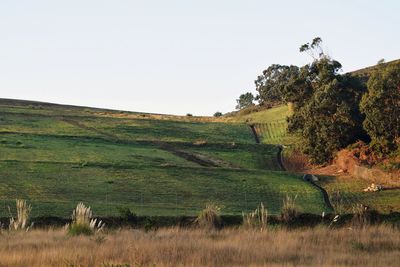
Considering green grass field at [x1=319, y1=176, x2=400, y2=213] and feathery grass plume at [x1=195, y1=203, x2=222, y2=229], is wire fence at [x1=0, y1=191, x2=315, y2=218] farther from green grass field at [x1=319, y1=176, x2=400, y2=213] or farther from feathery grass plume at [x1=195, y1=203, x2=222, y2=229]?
feathery grass plume at [x1=195, y1=203, x2=222, y2=229]

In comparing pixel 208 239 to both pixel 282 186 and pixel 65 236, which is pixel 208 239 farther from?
pixel 282 186

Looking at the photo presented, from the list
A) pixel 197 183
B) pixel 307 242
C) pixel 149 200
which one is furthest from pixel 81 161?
pixel 307 242

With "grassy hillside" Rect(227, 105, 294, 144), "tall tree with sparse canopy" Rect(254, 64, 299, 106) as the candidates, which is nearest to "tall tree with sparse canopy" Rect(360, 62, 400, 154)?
"grassy hillside" Rect(227, 105, 294, 144)

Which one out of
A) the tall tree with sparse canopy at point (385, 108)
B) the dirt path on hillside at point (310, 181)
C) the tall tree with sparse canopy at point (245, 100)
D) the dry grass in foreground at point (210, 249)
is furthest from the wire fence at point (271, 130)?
the tall tree with sparse canopy at point (245, 100)

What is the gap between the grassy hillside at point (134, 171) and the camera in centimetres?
4125

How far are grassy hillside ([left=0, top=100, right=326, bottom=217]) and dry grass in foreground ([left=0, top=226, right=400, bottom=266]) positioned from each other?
15.0 m

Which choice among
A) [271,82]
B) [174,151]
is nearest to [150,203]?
[174,151]

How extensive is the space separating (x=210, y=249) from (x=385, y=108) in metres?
44.7

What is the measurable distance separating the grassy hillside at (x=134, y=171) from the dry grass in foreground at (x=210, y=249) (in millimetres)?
15041

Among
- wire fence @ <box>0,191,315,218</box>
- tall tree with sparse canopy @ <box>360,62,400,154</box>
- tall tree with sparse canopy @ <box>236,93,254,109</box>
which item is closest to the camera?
wire fence @ <box>0,191,315,218</box>

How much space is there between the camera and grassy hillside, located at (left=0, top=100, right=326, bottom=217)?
1624 inches

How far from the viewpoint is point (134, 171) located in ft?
174

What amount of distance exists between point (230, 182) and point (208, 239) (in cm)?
3124

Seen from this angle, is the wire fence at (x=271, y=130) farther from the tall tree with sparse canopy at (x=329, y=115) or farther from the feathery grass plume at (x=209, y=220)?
the feathery grass plume at (x=209, y=220)
